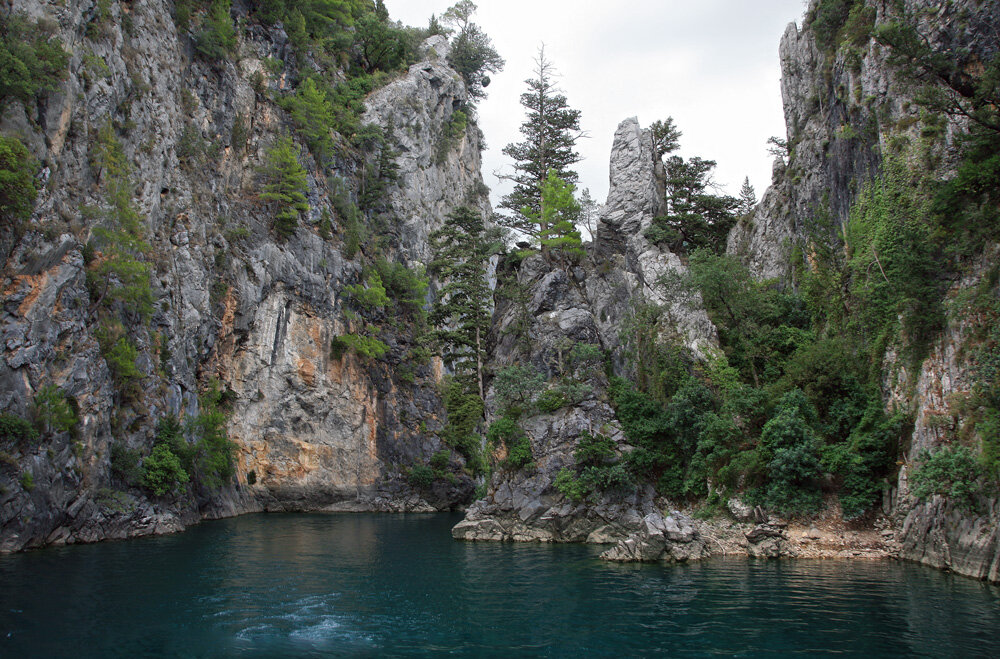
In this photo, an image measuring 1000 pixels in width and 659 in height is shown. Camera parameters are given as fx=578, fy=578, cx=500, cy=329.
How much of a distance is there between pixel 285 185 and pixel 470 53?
4086cm

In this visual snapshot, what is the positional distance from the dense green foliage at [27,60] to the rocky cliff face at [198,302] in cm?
69

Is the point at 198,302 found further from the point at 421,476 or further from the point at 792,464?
the point at 792,464

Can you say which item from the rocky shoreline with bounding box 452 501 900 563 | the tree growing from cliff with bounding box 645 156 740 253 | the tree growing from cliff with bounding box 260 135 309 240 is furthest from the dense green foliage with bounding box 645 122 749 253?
the tree growing from cliff with bounding box 260 135 309 240

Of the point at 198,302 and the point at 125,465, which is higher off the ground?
the point at 198,302

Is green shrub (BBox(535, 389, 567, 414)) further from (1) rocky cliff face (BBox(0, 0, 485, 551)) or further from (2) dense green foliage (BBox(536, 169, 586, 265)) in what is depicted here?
(1) rocky cliff face (BBox(0, 0, 485, 551))

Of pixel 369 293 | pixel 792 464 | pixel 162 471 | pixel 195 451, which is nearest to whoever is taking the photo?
pixel 792 464

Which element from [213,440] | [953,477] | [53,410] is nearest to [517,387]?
[213,440]

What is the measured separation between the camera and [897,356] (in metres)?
22.7

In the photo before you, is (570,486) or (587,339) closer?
(570,486)

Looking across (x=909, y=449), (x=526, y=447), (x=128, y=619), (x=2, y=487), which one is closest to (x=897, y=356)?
(x=909, y=449)

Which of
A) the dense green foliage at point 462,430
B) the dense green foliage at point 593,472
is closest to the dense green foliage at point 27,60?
the dense green foliage at point 593,472

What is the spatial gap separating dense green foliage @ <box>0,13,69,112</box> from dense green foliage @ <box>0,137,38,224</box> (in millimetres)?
2543

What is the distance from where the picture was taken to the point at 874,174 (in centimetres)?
2652

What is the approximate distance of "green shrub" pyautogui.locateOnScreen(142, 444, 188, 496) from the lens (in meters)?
30.0
